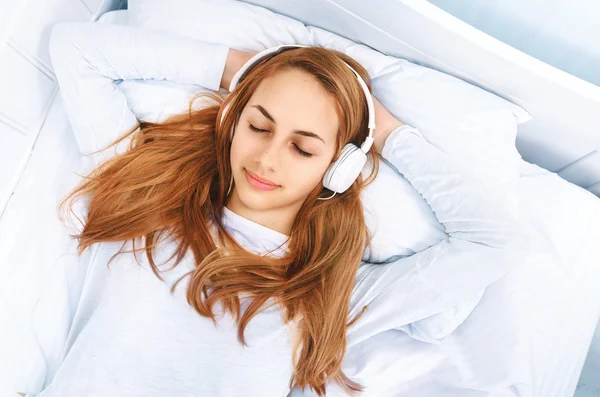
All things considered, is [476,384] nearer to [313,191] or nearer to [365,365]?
[365,365]

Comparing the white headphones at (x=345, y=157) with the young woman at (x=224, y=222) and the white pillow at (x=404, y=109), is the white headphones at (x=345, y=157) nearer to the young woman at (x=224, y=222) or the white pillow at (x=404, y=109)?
the young woman at (x=224, y=222)

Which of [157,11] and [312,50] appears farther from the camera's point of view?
[157,11]

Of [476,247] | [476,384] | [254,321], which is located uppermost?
[476,247]

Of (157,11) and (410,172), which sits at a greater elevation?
(157,11)

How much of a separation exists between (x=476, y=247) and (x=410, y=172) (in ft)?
0.72

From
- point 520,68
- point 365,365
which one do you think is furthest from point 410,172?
point 365,365

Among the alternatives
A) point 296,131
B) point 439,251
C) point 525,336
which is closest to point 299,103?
point 296,131

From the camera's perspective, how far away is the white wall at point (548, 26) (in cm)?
108

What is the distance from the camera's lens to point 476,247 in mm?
1017

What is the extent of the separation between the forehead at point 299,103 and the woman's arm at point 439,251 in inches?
7.9

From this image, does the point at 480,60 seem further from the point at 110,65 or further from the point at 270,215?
the point at 110,65

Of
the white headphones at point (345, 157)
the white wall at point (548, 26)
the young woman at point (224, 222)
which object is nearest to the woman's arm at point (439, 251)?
the young woman at point (224, 222)

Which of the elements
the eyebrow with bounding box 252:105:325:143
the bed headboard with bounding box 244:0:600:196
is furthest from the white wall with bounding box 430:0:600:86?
the eyebrow with bounding box 252:105:325:143

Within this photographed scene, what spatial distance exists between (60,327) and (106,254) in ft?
0.67
